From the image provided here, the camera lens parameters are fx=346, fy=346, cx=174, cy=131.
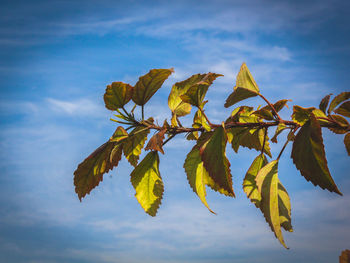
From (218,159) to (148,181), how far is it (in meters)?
0.45

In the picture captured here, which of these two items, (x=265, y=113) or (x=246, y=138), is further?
(x=246, y=138)

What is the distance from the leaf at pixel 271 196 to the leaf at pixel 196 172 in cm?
23

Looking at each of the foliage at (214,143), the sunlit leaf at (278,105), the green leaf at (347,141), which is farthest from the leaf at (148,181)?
the green leaf at (347,141)

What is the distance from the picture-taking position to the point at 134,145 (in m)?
1.63

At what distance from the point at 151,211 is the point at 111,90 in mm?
567

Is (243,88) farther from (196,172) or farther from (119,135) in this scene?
(119,135)

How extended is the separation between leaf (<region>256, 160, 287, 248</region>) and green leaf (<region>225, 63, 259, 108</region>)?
31cm

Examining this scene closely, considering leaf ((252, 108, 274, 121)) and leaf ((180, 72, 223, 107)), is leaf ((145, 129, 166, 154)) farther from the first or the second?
leaf ((252, 108, 274, 121))

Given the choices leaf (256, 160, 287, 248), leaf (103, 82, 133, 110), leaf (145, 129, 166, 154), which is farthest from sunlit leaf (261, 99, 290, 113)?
leaf (103, 82, 133, 110)

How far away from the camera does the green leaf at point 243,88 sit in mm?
1459

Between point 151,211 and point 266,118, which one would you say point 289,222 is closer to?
point 266,118

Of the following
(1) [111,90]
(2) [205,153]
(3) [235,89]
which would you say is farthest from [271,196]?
(1) [111,90]

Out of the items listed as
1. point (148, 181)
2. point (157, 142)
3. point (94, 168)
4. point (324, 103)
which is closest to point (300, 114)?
point (324, 103)

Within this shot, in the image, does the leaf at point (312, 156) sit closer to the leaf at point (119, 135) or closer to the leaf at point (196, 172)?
the leaf at point (196, 172)
